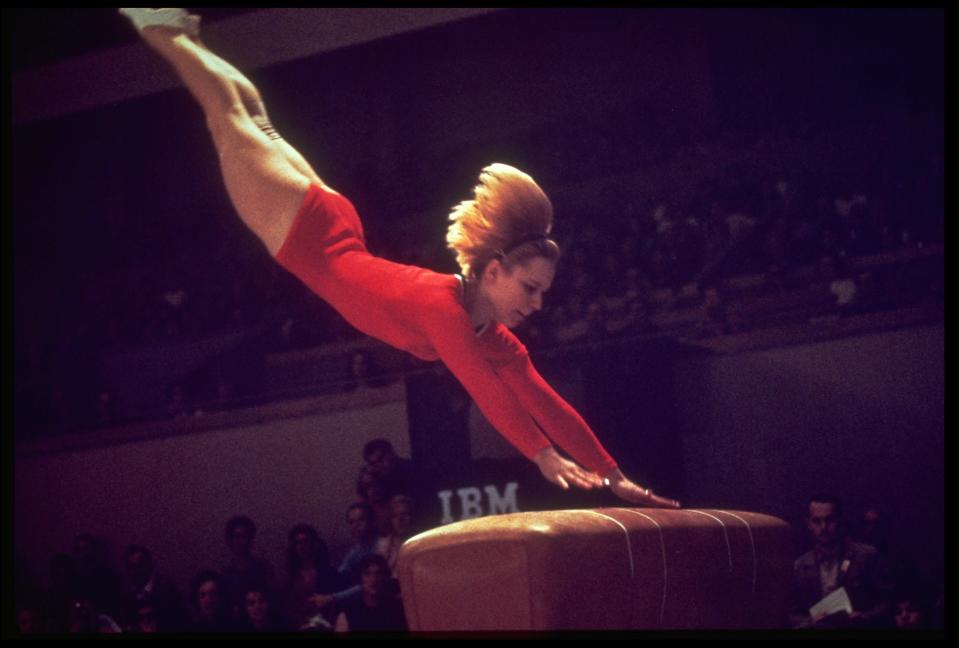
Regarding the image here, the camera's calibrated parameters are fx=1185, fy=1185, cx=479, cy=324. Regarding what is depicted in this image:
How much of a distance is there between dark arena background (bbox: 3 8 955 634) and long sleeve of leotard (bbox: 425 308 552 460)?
189 centimetres

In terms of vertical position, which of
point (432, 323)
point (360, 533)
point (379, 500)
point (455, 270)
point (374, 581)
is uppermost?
point (455, 270)

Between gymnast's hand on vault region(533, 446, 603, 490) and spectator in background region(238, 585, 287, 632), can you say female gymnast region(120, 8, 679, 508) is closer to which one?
gymnast's hand on vault region(533, 446, 603, 490)

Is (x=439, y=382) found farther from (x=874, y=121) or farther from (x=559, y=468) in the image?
(x=874, y=121)

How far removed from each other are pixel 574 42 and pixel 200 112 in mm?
3237

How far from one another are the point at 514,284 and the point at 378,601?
2.16 m

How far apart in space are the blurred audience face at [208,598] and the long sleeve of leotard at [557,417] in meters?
2.90

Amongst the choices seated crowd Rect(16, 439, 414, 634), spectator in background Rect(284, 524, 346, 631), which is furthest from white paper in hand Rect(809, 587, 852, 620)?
spectator in background Rect(284, 524, 346, 631)

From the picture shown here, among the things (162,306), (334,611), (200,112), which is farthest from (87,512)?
(200,112)

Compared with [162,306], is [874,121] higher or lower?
higher

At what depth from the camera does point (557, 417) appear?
358 centimetres

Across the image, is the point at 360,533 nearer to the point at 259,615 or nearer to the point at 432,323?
the point at 259,615

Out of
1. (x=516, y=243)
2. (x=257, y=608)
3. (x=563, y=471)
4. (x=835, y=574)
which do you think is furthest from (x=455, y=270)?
(x=563, y=471)

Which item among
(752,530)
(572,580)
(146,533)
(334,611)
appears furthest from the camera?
(146,533)

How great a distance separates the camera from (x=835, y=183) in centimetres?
760
